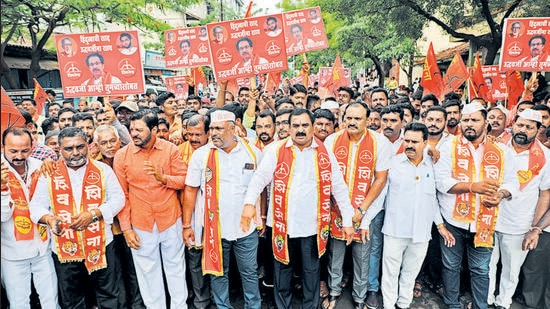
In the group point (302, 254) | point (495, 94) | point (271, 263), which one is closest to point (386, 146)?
point (302, 254)

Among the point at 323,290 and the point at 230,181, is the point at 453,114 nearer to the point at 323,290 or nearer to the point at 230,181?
the point at 323,290

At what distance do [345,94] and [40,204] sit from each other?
18.5 feet

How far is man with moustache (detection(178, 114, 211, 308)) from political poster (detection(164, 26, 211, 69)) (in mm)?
4313

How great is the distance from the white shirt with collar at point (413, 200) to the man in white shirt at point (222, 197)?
135cm

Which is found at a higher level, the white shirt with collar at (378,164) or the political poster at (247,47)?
the political poster at (247,47)

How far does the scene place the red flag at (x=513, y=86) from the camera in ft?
22.8

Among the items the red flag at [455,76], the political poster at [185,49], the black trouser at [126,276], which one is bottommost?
the black trouser at [126,276]

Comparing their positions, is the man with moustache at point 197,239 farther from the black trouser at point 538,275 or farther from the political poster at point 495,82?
the political poster at point 495,82

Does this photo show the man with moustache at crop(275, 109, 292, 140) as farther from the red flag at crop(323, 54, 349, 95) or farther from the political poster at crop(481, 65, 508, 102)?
the red flag at crop(323, 54, 349, 95)

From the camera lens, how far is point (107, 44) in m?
4.74

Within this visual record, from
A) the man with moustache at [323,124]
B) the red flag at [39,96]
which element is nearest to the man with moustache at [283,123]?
the man with moustache at [323,124]

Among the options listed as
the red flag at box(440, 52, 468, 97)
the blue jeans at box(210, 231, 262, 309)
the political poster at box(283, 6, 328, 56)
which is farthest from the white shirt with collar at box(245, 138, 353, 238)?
the red flag at box(440, 52, 468, 97)

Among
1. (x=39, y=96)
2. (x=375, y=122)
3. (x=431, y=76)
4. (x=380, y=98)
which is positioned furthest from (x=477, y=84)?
(x=39, y=96)

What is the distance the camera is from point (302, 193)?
3.42 meters
